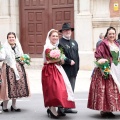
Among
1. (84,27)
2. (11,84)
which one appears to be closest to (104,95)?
(11,84)

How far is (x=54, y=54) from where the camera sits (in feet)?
26.5

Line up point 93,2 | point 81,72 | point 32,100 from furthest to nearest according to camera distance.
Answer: point 93,2 → point 81,72 → point 32,100

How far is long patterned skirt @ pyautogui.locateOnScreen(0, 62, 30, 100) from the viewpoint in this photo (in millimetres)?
8922

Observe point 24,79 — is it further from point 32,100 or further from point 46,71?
point 32,100

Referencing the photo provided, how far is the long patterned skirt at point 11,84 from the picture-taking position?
29.3 feet

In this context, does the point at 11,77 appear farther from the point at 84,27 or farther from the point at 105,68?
the point at 84,27

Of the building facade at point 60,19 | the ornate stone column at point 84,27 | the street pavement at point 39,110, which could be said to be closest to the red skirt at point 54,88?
the street pavement at point 39,110

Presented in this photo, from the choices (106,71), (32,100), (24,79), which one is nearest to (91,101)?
(106,71)

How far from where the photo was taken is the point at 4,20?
19375 mm

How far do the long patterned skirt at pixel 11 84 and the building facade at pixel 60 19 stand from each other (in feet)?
30.0

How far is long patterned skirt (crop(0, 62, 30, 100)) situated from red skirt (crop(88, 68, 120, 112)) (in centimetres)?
160

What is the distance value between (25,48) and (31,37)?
0.60 m

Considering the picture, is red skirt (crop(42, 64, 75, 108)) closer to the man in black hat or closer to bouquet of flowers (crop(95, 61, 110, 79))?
the man in black hat

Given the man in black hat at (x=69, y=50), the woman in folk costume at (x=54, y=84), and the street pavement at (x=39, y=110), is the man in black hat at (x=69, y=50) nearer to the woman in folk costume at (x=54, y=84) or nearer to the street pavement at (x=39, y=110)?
the woman in folk costume at (x=54, y=84)
